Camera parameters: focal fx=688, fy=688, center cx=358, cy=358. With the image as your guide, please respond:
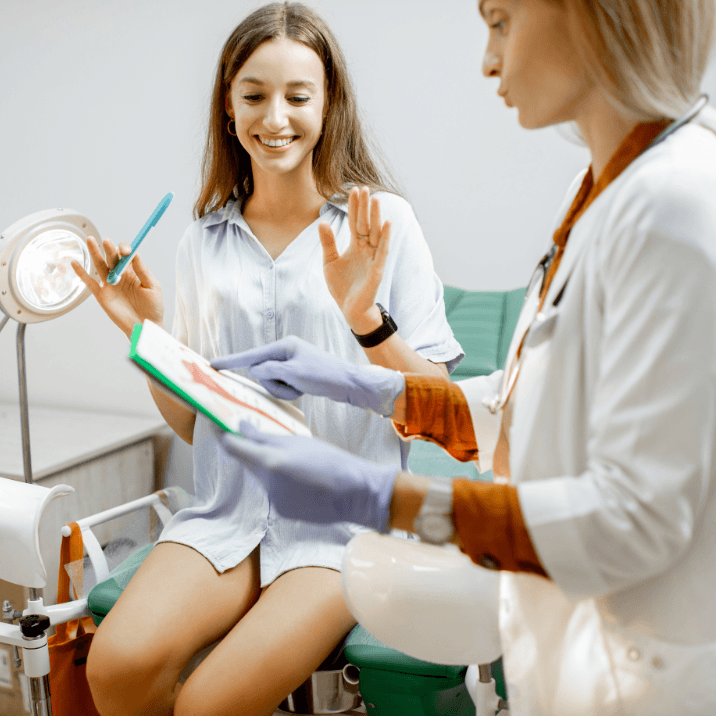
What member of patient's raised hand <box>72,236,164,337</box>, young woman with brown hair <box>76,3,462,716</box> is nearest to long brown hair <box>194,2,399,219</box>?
young woman with brown hair <box>76,3,462,716</box>

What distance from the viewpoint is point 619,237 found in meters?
0.59

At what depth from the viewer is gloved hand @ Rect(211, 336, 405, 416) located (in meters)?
0.97

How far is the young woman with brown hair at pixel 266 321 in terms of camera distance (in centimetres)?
109

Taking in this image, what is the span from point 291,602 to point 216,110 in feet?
3.21

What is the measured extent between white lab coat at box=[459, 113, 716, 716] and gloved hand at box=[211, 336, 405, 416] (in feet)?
0.91

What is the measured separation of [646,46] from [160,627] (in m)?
1.04

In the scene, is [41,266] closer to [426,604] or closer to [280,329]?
[280,329]

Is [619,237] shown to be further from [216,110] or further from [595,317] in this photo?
[216,110]

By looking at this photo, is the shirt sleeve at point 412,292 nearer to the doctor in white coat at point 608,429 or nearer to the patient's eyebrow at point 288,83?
the patient's eyebrow at point 288,83

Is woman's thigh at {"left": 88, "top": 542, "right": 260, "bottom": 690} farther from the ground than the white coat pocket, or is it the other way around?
the white coat pocket

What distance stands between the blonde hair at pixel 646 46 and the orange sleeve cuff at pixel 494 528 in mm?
372

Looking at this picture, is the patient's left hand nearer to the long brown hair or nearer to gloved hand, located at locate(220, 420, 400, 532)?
the long brown hair

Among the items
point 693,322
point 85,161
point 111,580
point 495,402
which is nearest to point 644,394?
point 693,322

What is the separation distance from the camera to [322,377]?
98cm
